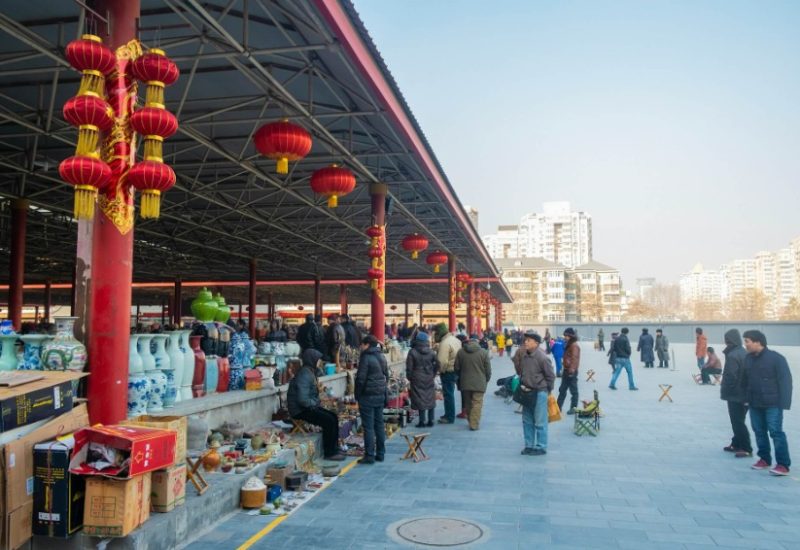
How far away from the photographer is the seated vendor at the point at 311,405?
25.2ft

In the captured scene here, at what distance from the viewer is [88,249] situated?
17.4 feet

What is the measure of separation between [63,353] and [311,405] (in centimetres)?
Answer: 328

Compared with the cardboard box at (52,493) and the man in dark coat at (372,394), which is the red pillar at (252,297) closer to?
the man in dark coat at (372,394)

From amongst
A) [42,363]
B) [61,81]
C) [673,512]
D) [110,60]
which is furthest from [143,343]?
[61,81]

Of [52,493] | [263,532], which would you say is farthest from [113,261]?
[263,532]

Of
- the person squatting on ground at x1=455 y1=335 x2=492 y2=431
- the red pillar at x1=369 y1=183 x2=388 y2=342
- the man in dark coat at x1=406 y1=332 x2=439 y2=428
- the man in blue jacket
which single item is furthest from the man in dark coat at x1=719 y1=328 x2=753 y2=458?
the red pillar at x1=369 y1=183 x2=388 y2=342

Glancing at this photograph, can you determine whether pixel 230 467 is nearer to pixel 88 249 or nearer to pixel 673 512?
pixel 88 249

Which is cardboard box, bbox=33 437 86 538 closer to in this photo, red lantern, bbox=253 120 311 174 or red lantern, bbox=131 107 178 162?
red lantern, bbox=131 107 178 162

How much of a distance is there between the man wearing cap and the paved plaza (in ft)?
0.77

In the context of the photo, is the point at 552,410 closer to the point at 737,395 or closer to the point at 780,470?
the point at 737,395

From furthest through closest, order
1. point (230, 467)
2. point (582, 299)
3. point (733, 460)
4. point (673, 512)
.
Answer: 1. point (582, 299)
2. point (733, 460)
3. point (230, 467)
4. point (673, 512)

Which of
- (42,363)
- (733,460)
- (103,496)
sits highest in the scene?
(42,363)

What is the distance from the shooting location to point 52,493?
415 centimetres

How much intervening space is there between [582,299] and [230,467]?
Answer: 105 metres
